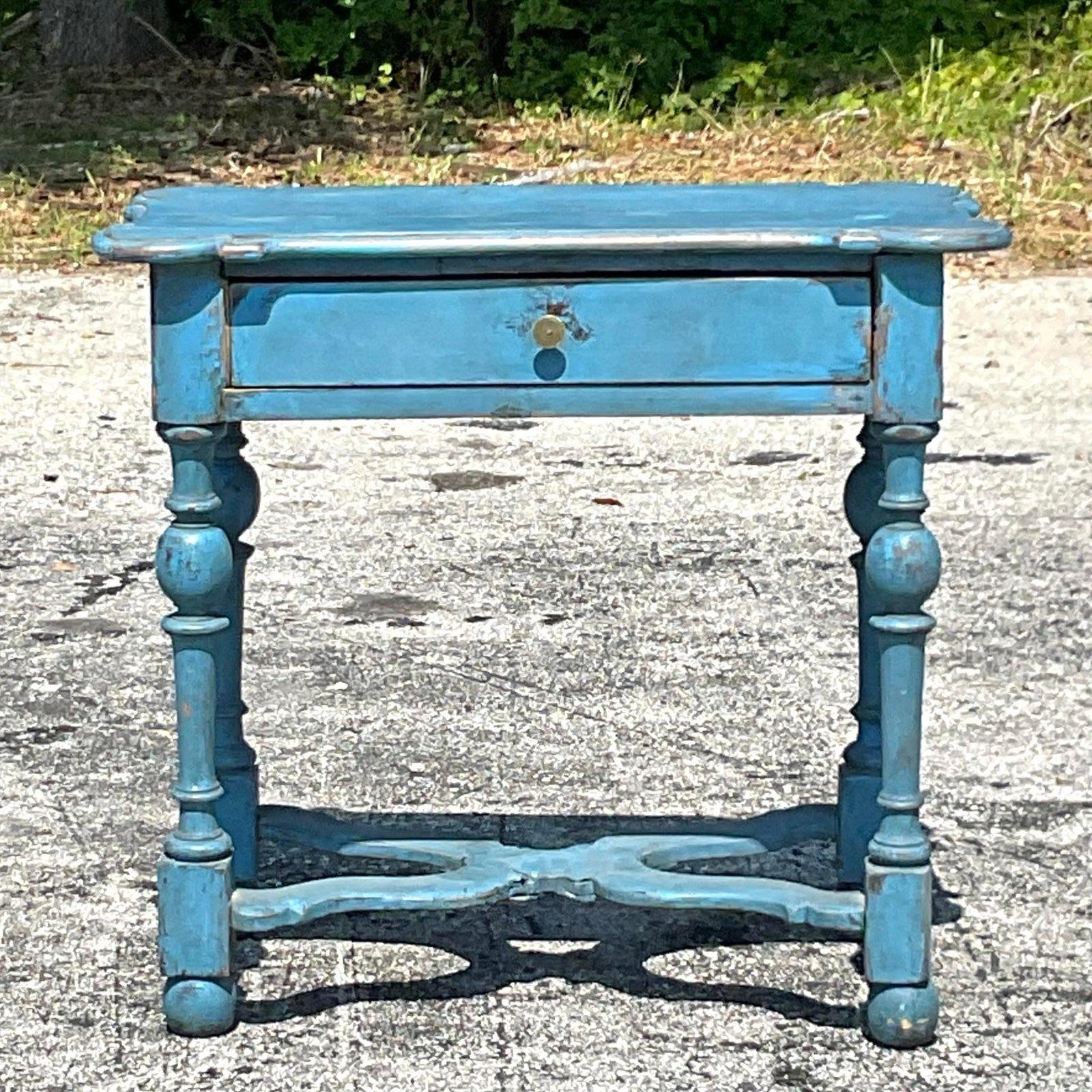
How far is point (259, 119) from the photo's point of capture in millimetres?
12430

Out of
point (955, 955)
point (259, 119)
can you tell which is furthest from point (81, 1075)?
point (259, 119)

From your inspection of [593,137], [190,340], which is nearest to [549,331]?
[190,340]

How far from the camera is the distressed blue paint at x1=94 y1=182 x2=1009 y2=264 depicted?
106 inches

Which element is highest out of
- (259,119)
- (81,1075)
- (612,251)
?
(259,119)

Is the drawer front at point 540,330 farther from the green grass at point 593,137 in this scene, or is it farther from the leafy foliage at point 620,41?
the leafy foliage at point 620,41

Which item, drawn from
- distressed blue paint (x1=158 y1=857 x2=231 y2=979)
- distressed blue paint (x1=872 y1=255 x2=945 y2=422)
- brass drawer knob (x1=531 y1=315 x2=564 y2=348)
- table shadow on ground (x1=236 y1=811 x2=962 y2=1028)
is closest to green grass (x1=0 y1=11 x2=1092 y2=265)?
table shadow on ground (x1=236 y1=811 x2=962 y2=1028)

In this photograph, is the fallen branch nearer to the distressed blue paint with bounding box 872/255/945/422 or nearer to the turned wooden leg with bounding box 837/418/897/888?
the turned wooden leg with bounding box 837/418/897/888

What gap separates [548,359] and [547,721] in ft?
5.27

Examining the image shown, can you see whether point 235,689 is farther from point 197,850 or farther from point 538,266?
point 538,266

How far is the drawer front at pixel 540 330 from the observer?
275 centimetres

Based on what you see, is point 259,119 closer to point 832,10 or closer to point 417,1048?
point 832,10

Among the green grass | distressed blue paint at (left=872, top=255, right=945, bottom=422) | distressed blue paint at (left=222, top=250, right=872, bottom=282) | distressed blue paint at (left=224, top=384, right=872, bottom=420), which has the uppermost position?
the green grass

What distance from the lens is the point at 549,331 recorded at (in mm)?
2742

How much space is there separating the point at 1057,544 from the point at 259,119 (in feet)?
26.2
